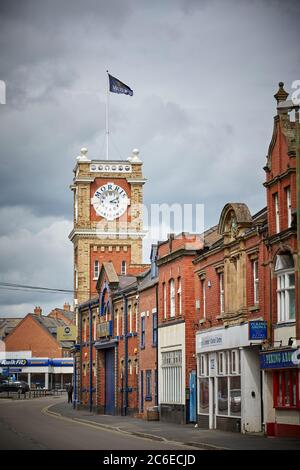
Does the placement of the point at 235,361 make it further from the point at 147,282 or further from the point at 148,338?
the point at 147,282

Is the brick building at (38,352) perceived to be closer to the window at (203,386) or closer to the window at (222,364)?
the window at (203,386)

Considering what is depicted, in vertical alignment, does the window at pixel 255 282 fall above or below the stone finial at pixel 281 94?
below

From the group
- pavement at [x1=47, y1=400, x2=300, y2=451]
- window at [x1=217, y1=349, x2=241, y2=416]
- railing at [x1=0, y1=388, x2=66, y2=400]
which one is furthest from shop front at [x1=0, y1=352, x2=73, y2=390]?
window at [x1=217, y1=349, x2=241, y2=416]

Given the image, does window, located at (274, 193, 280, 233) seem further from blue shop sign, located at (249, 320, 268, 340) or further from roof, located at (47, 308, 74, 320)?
roof, located at (47, 308, 74, 320)

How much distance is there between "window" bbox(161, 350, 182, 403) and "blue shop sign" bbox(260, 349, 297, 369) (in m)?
12.2

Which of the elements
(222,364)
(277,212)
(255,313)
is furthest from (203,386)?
(277,212)

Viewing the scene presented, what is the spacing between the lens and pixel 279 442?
3425cm

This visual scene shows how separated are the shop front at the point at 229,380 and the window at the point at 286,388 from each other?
1745 mm

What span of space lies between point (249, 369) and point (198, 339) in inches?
272

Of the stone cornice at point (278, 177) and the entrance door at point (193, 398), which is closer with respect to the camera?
the stone cornice at point (278, 177)

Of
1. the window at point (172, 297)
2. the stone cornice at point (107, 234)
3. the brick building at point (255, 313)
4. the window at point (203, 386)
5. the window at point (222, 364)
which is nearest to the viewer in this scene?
the brick building at point (255, 313)

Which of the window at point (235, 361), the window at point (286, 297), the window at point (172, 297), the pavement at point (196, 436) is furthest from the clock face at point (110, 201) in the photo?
the window at point (286, 297)

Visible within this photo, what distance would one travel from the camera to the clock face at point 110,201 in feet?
338

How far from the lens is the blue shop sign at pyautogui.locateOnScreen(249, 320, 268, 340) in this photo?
3819cm
